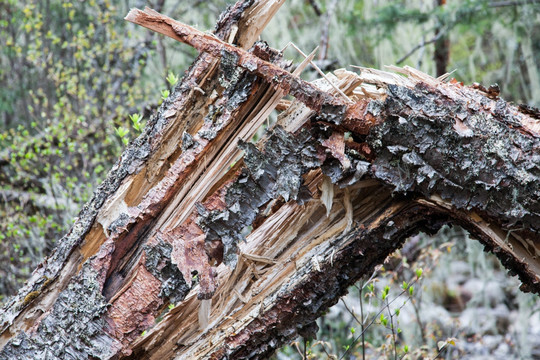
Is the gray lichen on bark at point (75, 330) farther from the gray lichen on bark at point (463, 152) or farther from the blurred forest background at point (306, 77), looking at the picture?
the gray lichen on bark at point (463, 152)

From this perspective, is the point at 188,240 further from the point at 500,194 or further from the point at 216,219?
the point at 500,194

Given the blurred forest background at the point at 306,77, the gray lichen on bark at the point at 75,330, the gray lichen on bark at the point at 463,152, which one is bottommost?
the gray lichen on bark at the point at 75,330

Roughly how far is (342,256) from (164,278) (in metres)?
0.73

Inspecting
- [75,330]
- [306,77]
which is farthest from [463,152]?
[306,77]

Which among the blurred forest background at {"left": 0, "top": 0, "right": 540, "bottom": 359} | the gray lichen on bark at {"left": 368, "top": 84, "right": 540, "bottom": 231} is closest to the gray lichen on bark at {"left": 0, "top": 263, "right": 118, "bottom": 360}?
the blurred forest background at {"left": 0, "top": 0, "right": 540, "bottom": 359}

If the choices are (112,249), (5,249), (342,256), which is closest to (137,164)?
(112,249)

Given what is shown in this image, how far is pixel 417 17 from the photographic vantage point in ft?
15.4

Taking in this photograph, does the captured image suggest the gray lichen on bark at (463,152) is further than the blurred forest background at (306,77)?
No

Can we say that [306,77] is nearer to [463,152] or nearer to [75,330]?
[463,152]

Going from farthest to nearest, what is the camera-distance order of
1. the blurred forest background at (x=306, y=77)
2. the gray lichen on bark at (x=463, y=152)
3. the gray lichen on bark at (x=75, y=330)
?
the blurred forest background at (x=306, y=77) < the gray lichen on bark at (x=75, y=330) < the gray lichen on bark at (x=463, y=152)

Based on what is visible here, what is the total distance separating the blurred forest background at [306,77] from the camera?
4012 mm

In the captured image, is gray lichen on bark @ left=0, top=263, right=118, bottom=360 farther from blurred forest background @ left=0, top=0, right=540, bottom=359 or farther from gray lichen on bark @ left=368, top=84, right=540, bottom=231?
gray lichen on bark @ left=368, top=84, right=540, bottom=231

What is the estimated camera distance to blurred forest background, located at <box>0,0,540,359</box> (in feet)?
13.2

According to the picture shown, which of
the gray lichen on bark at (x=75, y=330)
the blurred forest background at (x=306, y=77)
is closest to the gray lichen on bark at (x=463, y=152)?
the blurred forest background at (x=306, y=77)
